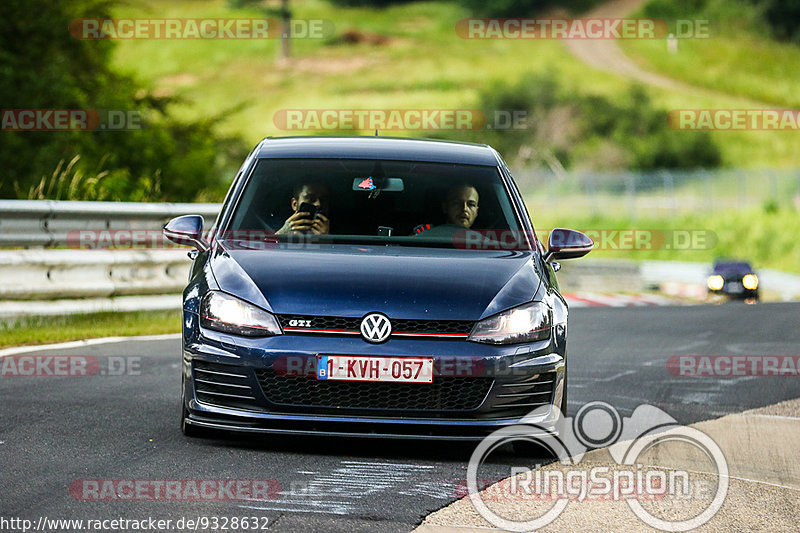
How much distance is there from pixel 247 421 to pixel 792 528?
2.55 m

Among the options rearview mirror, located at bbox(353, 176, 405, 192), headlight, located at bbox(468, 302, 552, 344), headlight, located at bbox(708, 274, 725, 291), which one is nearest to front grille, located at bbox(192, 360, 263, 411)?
headlight, located at bbox(468, 302, 552, 344)

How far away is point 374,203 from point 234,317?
1404 millimetres

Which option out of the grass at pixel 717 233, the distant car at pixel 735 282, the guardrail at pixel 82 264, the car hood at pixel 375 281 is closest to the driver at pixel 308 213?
the car hood at pixel 375 281

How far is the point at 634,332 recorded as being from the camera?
14.6 meters

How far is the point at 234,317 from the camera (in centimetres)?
652

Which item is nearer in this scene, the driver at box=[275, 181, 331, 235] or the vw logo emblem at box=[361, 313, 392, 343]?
the vw logo emblem at box=[361, 313, 392, 343]

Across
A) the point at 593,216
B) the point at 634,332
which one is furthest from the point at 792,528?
the point at 593,216

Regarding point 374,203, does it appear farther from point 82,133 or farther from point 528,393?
point 82,133

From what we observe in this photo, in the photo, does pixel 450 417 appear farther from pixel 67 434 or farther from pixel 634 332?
pixel 634 332

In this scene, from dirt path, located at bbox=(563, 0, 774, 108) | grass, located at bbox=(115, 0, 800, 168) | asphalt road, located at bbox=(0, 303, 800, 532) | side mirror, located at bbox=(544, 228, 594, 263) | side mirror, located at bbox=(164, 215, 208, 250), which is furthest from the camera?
dirt path, located at bbox=(563, 0, 774, 108)

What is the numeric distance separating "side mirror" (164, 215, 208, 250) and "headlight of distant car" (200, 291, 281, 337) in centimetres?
81

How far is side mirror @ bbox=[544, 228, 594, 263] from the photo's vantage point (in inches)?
300

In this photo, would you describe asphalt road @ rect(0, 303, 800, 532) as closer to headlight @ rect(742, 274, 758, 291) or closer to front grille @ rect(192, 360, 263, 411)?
front grille @ rect(192, 360, 263, 411)

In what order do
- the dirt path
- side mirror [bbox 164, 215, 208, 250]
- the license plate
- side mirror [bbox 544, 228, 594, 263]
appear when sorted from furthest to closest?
the dirt path < side mirror [bbox 544, 228, 594, 263] < side mirror [bbox 164, 215, 208, 250] < the license plate
